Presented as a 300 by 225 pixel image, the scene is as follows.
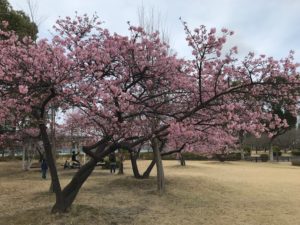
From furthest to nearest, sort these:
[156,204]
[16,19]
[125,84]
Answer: [16,19], [156,204], [125,84]

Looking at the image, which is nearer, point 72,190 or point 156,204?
point 72,190

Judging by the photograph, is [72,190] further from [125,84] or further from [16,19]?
[16,19]

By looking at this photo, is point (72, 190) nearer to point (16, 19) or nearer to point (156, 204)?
point (156, 204)

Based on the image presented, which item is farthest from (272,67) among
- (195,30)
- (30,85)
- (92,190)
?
(92,190)

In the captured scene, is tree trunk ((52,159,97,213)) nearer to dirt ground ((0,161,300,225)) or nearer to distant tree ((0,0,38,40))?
dirt ground ((0,161,300,225))

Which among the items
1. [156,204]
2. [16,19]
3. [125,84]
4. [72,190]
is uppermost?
[16,19]

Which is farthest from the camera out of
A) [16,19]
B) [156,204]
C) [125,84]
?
[16,19]

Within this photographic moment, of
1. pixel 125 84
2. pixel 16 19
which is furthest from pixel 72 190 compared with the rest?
pixel 16 19

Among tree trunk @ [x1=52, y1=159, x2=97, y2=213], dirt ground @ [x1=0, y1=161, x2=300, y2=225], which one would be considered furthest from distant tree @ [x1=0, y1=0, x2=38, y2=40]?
tree trunk @ [x1=52, y1=159, x2=97, y2=213]

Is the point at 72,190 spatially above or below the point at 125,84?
below

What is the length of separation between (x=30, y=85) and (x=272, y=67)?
496 cm

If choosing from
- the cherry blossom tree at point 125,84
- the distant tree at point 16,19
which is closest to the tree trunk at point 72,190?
the cherry blossom tree at point 125,84

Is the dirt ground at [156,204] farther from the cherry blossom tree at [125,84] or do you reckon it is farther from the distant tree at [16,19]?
the distant tree at [16,19]

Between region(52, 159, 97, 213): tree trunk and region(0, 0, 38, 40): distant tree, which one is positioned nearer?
region(52, 159, 97, 213): tree trunk
